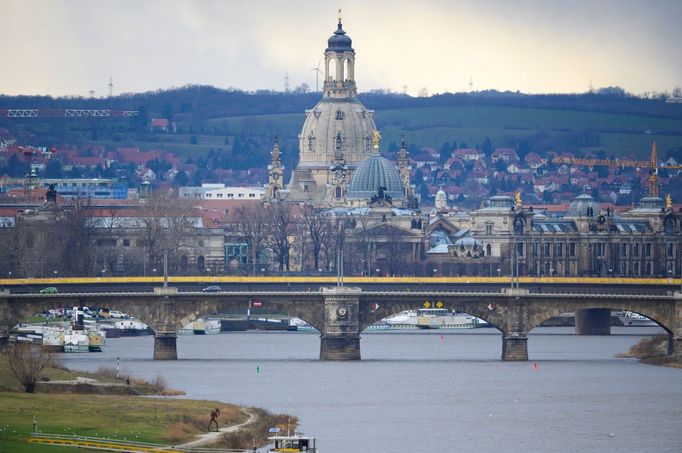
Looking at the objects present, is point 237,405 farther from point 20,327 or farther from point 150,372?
point 20,327

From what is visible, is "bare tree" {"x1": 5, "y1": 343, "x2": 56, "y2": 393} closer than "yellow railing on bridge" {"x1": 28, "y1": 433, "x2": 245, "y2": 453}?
No

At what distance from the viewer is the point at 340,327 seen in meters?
143

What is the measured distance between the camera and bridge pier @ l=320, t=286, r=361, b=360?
468 ft

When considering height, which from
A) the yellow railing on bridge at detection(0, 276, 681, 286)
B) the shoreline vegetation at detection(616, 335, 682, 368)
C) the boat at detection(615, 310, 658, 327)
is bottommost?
the shoreline vegetation at detection(616, 335, 682, 368)

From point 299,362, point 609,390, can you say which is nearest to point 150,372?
point 299,362

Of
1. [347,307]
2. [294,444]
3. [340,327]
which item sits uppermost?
[347,307]

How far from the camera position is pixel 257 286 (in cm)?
16350

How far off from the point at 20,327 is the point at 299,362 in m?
26.7

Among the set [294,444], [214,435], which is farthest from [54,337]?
[294,444]

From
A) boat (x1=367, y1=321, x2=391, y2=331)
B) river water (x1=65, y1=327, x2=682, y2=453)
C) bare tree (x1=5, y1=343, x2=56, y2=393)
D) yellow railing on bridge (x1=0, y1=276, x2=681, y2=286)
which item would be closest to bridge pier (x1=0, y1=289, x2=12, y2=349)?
river water (x1=65, y1=327, x2=682, y2=453)

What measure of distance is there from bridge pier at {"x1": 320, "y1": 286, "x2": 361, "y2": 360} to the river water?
3.30 feet

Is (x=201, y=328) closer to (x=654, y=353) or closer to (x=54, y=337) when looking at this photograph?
(x=54, y=337)

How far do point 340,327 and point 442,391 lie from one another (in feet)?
58.1

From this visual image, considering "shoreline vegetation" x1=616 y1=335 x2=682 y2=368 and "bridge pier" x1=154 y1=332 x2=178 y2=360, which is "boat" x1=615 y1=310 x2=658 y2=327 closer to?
"shoreline vegetation" x1=616 y1=335 x2=682 y2=368
